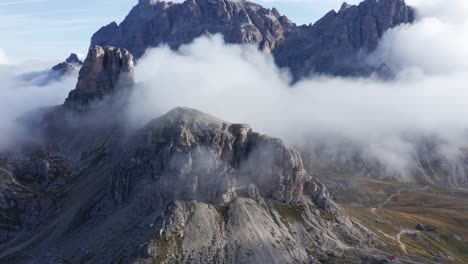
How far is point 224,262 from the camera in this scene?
19800 cm

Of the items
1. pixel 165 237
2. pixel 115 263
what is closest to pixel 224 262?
pixel 165 237

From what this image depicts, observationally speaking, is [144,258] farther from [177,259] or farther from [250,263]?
[250,263]

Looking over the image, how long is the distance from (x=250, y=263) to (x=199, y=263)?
19060 millimetres

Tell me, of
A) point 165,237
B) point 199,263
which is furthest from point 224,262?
point 165,237

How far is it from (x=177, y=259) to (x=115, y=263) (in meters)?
23.0

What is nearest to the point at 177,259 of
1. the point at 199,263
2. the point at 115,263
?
the point at 199,263

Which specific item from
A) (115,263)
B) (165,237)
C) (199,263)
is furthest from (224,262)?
(115,263)

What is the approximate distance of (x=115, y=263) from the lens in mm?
196875

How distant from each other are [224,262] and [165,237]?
23505 millimetres

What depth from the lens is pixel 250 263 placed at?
199500 mm

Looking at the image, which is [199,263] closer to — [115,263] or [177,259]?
[177,259]

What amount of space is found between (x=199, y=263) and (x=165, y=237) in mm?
15785

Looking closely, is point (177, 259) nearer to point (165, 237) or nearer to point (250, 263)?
point (165, 237)

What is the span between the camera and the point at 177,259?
639 feet
